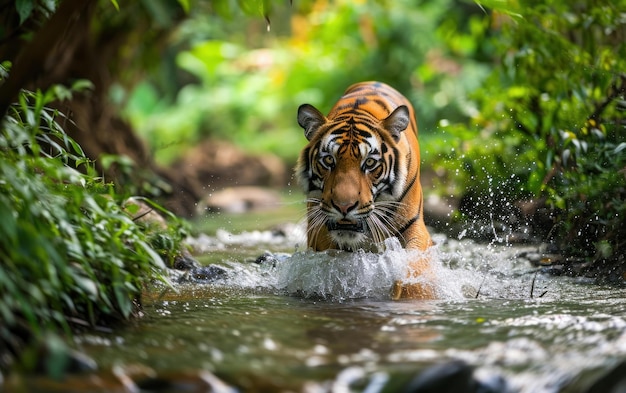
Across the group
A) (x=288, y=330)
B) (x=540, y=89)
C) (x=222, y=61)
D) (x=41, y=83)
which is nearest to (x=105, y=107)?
(x=41, y=83)

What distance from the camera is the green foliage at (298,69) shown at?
14.0 metres

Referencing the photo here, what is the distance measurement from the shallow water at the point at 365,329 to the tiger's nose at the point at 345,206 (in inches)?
15.3

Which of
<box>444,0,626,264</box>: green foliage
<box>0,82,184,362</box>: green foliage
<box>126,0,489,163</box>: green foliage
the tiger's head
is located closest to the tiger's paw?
the tiger's head

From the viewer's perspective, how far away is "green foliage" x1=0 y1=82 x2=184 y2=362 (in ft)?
8.11

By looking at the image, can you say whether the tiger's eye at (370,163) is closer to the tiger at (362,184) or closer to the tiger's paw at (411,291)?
the tiger at (362,184)

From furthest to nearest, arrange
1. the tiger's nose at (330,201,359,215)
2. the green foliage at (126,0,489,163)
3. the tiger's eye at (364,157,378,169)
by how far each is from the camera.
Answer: the green foliage at (126,0,489,163) < the tiger's eye at (364,157,378,169) < the tiger's nose at (330,201,359,215)

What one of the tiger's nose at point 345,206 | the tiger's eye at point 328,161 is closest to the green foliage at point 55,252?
the tiger's nose at point 345,206

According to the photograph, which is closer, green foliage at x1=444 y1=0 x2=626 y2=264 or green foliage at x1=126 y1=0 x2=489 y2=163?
green foliage at x1=444 y1=0 x2=626 y2=264

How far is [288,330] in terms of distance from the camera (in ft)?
10.4

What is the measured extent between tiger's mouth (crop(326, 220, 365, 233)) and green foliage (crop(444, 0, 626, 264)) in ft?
3.99

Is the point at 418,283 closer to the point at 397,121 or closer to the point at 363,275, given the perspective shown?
the point at 363,275

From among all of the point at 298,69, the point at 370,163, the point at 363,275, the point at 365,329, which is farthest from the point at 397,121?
the point at 298,69

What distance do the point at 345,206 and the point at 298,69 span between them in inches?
505

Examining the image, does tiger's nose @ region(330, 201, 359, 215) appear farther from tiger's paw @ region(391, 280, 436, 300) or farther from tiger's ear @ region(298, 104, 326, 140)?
tiger's ear @ region(298, 104, 326, 140)
